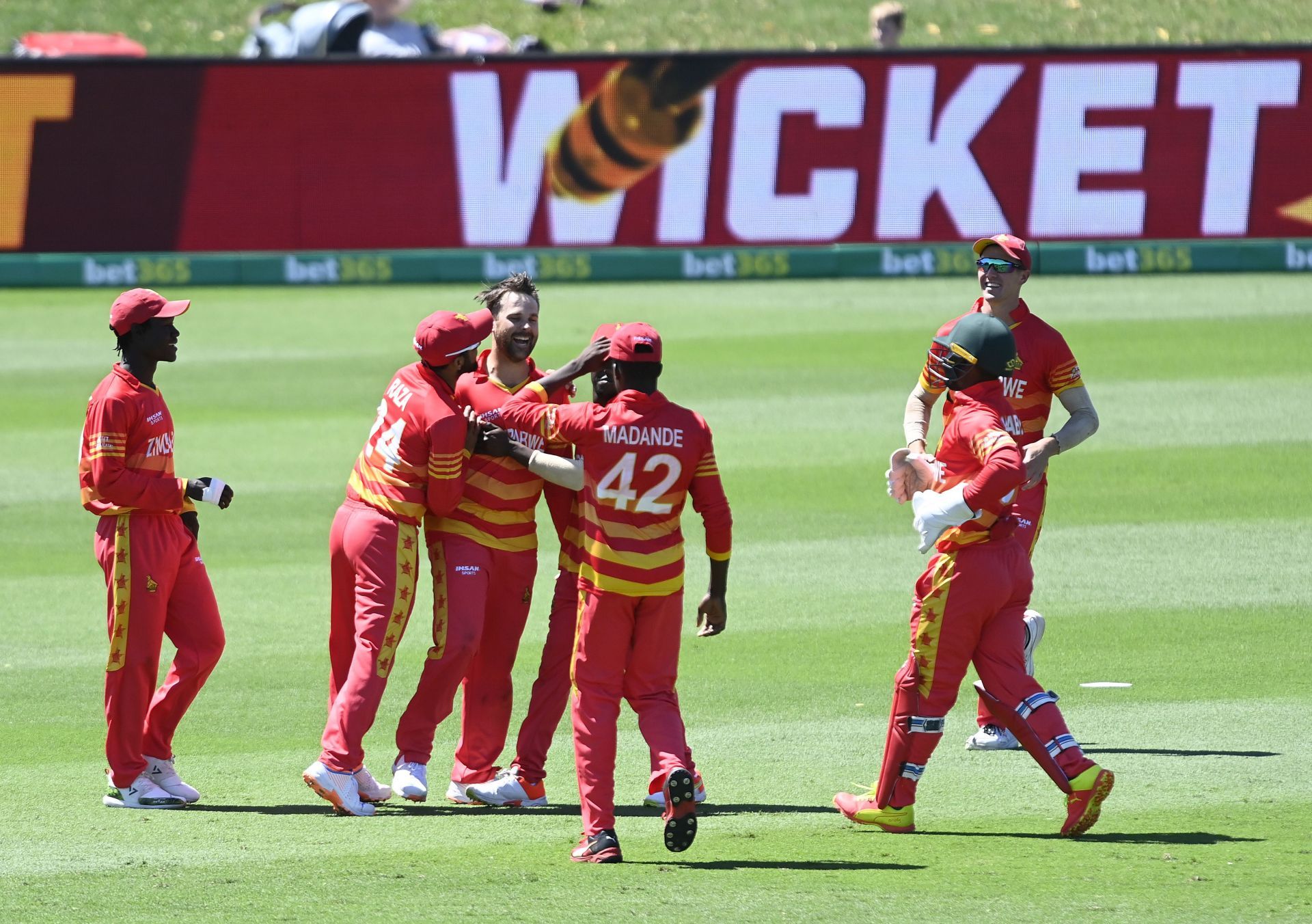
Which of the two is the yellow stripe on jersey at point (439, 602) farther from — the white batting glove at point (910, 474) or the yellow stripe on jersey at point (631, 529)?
the white batting glove at point (910, 474)

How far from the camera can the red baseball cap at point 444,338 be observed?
7.68 m

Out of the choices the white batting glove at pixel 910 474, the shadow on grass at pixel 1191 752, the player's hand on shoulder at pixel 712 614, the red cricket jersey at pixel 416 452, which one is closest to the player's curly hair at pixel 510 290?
the red cricket jersey at pixel 416 452

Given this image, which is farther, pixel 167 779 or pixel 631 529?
pixel 167 779

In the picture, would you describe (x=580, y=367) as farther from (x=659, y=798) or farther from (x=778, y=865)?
(x=778, y=865)

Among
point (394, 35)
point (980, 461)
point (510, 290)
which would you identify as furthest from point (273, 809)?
point (394, 35)

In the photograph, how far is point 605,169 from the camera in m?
21.5

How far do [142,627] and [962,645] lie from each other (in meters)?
3.31

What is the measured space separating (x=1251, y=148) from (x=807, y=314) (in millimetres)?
5307

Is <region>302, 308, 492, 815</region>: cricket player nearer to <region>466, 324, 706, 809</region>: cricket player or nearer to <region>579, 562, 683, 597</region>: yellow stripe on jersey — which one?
<region>466, 324, 706, 809</region>: cricket player

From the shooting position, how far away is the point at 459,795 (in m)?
8.02

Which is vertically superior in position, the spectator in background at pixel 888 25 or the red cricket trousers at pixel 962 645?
the spectator in background at pixel 888 25

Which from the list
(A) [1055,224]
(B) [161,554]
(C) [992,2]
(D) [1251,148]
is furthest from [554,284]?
(B) [161,554]

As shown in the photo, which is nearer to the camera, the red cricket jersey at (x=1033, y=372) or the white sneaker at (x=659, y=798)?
the white sneaker at (x=659, y=798)

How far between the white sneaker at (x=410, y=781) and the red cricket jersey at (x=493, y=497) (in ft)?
3.16
